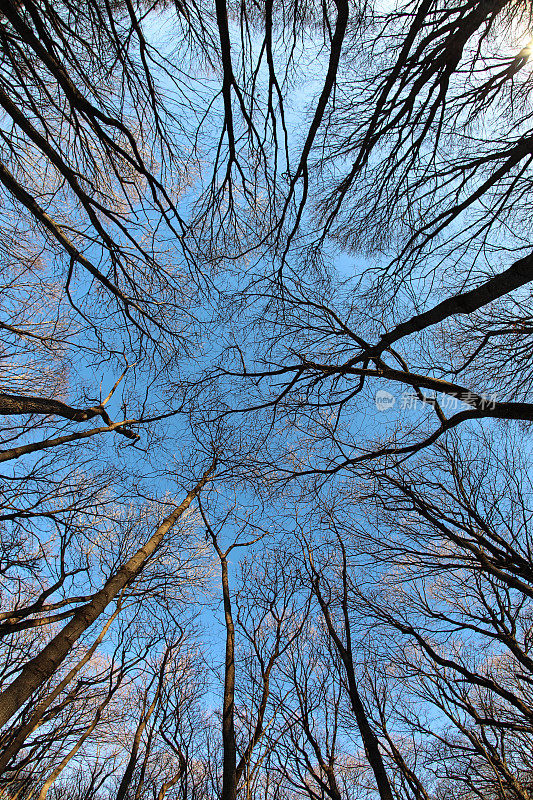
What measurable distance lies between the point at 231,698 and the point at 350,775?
7.21 meters

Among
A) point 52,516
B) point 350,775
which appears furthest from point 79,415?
point 350,775

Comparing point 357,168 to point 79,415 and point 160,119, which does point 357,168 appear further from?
point 79,415

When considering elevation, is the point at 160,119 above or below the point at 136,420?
above

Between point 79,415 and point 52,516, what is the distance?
79.7 inches

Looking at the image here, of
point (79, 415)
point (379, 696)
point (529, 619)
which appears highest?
point (529, 619)

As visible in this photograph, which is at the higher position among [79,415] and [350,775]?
[79,415]

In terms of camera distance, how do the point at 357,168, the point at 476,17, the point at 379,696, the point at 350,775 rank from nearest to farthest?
the point at 476,17 → the point at 357,168 → the point at 379,696 → the point at 350,775

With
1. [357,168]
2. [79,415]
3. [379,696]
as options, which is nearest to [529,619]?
[379,696]

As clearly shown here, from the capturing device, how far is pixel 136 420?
206 inches

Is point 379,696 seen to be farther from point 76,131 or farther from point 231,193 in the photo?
point 76,131

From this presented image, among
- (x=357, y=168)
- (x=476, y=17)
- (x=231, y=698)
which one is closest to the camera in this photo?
(x=476, y=17)

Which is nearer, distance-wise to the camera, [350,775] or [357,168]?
[357,168]

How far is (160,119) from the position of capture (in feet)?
10.6

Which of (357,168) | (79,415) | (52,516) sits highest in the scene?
(357,168)
